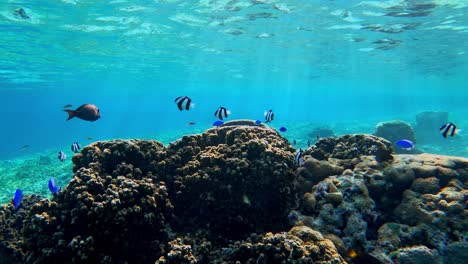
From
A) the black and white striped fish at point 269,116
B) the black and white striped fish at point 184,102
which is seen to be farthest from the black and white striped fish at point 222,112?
the black and white striped fish at point 269,116

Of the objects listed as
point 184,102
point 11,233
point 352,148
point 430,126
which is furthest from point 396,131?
point 11,233

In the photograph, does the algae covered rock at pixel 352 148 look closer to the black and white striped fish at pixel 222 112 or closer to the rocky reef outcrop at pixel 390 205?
the rocky reef outcrop at pixel 390 205

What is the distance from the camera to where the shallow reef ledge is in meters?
4.69

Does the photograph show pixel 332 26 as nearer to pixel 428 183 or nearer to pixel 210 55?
pixel 210 55

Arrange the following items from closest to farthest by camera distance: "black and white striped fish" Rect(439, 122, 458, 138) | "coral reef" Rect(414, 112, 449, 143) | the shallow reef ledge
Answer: the shallow reef ledge → "black and white striped fish" Rect(439, 122, 458, 138) → "coral reef" Rect(414, 112, 449, 143)

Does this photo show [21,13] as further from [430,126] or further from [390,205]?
[430,126]

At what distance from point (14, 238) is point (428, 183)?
346 inches

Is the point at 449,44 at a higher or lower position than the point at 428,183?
higher

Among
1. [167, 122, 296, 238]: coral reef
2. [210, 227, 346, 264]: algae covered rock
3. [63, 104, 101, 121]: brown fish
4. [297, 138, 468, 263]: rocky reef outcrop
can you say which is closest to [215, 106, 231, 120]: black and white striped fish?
[167, 122, 296, 238]: coral reef

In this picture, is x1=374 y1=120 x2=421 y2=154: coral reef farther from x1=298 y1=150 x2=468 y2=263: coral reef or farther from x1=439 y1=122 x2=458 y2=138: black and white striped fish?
x1=298 y1=150 x2=468 y2=263: coral reef

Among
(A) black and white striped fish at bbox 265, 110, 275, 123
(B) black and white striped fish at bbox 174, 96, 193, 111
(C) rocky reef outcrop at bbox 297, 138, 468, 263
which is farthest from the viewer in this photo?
(A) black and white striped fish at bbox 265, 110, 275, 123

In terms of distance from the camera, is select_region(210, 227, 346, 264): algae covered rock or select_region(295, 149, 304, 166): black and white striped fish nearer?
select_region(210, 227, 346, 264): algae covered rock

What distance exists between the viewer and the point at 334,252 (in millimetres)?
4426

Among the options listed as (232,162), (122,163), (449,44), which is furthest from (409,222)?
(449,44)
